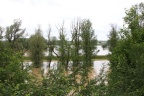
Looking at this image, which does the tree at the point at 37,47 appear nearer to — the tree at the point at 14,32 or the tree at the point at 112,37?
the tree at the point at 14,32

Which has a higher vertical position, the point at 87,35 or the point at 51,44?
the point at 87,35

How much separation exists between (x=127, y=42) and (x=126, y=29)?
101 inches

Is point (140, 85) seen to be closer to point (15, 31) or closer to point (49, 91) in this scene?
point (49, 91)

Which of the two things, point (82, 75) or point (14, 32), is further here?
point (14, 32)

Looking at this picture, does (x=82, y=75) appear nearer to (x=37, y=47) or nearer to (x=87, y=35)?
(x=87, y=35)

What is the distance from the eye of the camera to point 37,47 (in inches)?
1879

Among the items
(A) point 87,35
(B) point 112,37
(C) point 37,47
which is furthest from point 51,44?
(B) point 112,37

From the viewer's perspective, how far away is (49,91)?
458 centimetres

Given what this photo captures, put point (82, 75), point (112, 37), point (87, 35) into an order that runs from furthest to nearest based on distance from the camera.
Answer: point (112, 37) < point (87, 35) < point (82, 75)

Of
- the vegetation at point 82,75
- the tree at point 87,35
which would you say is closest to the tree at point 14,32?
the tree at point 87,35

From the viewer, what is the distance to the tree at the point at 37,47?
46656 millimetres

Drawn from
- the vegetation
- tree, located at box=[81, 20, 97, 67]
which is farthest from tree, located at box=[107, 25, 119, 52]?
the vegetation

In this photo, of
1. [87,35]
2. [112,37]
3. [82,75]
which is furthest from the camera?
[112,37]

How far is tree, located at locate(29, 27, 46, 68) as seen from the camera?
4666 cm
